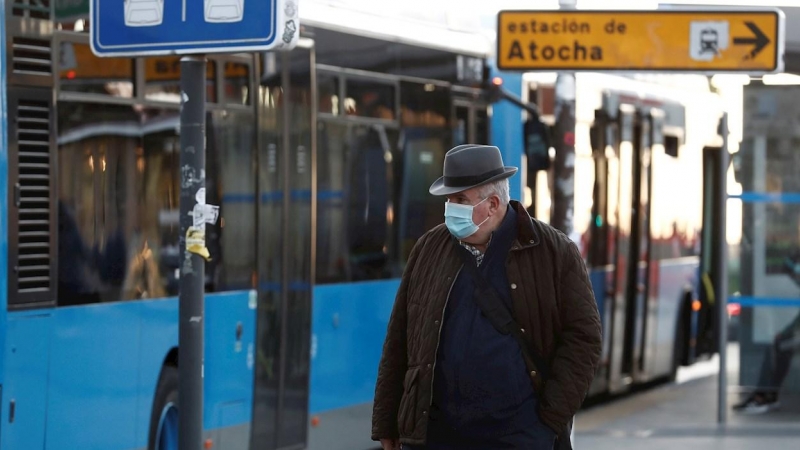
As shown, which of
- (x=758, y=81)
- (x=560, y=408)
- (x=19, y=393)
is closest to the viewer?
(x=560, y=408)

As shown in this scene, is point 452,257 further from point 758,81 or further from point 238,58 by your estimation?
point 758,81

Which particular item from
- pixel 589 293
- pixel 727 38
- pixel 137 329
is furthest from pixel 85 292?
A: pixel 727 38

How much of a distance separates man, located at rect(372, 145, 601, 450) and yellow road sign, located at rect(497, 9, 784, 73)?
4740 millimetres

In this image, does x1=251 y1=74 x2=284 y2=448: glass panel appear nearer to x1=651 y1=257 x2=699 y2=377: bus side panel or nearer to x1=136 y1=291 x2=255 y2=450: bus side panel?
x1=136 y1=291 x2=255 y2=450: bus side panel

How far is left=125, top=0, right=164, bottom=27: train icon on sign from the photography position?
20.5 feet

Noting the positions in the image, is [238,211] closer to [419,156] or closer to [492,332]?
[419,156]

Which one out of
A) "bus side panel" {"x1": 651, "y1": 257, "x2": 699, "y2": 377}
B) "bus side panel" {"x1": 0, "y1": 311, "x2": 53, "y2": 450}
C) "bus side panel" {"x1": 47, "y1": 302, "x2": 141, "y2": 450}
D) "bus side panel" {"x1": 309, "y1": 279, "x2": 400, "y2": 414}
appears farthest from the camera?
"bus side panel" {"x1": 651, "y1": 257, "x2": 699, "y2": 377}

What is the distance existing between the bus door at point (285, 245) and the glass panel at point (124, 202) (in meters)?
0.48

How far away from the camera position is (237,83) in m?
9.62

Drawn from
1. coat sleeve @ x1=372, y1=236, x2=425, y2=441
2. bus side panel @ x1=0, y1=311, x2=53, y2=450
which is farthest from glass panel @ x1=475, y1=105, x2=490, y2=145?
coat sleeve @ x1=372, y1=236, x2=425, y2=441

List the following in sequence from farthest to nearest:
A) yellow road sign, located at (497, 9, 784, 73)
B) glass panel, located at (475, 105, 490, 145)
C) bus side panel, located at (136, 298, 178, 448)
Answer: glass panel, located at (475, 105, 490, 145), yellow road sign, located at (497, 9, 784, 73), bus side panel, located at (136, 298, 178, 448)

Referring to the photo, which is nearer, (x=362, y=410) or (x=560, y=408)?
(x=560, y=408)

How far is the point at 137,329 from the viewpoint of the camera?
848 cm

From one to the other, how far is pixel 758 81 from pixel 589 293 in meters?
8.92
